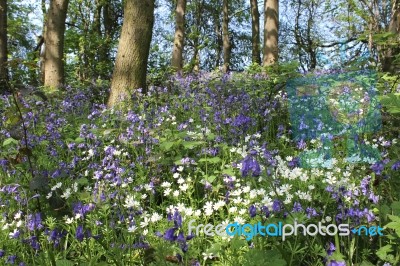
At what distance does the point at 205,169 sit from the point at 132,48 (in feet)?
10.1

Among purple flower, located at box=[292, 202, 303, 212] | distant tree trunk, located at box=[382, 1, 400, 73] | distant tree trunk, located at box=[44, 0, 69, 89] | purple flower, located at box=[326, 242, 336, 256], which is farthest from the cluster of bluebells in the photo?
distant tree trunk, located at box=[44, 0, 69, 89]

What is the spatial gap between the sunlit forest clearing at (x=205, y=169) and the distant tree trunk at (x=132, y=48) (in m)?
0.02

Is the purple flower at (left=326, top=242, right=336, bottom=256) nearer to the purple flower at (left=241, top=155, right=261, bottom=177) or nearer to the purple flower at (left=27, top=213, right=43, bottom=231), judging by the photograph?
the purple flower at (left=241, top=155, right=261, bottom=177)

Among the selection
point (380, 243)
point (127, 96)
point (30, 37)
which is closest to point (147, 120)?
point (127, 96)

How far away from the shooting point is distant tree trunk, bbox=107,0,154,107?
5.66 metres

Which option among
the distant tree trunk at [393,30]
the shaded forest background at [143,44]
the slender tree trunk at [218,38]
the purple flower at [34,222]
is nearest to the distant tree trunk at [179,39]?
the shaded forest background at [143,44]

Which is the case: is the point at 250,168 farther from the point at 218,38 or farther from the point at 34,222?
the point at 218,38

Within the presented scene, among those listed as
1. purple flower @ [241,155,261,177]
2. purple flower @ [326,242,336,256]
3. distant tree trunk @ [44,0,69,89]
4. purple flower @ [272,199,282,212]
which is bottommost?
purple flower @ [326,242,336,256]

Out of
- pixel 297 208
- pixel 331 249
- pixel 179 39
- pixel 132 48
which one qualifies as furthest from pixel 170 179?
pixel 179 39

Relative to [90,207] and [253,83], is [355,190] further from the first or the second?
[253,83]

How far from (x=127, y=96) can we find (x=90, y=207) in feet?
11.3

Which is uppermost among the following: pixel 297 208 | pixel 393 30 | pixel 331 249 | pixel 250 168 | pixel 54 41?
pixel 54 41

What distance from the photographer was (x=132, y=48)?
18.8 ft

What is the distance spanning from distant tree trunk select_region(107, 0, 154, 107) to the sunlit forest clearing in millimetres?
16
